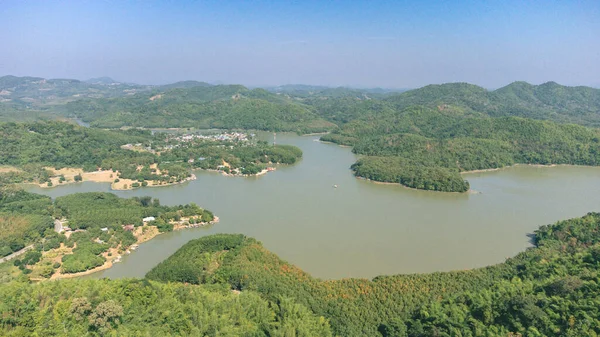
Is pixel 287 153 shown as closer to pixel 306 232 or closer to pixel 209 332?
pixel 306 232

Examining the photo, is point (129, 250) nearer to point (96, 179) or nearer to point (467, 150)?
point (96, 179)

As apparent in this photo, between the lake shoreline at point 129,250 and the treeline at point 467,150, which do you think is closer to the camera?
the lake shoreline at point 129,250

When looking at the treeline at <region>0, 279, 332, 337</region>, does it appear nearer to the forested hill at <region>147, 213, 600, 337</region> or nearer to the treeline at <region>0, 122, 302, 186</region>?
the forested hill at <region>147, 213, 600, 337</region>

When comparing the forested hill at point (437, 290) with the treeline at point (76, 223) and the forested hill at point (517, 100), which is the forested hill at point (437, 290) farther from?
the forested hill at point (517, 100)

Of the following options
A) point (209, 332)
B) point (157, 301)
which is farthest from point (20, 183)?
point (209, 332)

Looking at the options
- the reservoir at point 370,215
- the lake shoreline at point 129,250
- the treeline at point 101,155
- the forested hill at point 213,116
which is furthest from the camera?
the forested hill at point 213,116

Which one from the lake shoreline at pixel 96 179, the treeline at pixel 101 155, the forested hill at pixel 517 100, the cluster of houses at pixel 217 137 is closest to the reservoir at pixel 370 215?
the lake shoreline at pixel 96 179
